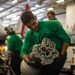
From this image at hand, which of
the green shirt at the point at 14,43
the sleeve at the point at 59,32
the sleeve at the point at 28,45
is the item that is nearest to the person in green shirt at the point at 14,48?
the green shirt at the point at 14,43

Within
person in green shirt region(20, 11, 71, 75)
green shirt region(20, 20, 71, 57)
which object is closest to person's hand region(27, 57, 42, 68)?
person in green shirt region(20, 11, 71, 75)

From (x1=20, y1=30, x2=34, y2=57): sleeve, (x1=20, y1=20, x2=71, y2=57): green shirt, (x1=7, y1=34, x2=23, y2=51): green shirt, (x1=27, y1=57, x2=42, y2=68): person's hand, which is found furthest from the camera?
(x1=7, y1=34, x2=23, y2=51): green shirt

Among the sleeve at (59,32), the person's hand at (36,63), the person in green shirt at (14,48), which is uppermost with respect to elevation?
the sleeve at (59,32)

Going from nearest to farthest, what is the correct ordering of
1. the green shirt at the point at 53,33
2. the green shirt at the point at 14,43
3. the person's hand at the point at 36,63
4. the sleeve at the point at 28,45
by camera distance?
the person's hand at the point at 36,63, the green shirt at the point at 53,33, the sleeve at the point at 28,45, the green shirt at the point at 14,43

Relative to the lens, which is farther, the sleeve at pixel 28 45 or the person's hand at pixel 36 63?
the sleeve at pixel 28 45

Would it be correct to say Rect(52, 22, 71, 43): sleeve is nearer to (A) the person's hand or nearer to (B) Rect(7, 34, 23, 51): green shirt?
(A) the person's hand

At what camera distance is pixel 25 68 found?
5.95 ft

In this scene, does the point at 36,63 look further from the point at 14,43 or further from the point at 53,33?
the point at 14,43

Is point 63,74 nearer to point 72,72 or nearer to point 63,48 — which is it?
point 72,72

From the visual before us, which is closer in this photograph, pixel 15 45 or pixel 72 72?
pixel 15 45

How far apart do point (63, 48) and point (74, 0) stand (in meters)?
9.70

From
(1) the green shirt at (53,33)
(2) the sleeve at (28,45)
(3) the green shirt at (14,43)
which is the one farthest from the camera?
(3) the green shirt at (14,43)

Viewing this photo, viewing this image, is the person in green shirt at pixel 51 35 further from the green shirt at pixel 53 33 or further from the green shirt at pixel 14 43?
the green shirt at pixel 14 43

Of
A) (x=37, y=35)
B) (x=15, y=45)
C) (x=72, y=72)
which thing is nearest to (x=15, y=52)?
(x=15, y=45)
